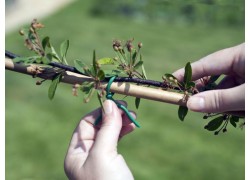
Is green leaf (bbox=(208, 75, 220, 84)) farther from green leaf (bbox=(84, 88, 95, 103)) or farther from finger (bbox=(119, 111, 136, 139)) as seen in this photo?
green leaf (bbox=(84, 88, 95, 103))

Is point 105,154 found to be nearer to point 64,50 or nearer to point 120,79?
point 120,79

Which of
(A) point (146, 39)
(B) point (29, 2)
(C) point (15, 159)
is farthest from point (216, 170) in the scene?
(B) point (29, 2)

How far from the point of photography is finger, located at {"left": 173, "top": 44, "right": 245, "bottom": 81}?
136cm

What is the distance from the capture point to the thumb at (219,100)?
45.7 inches

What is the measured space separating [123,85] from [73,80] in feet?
0.43

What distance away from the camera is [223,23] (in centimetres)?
805

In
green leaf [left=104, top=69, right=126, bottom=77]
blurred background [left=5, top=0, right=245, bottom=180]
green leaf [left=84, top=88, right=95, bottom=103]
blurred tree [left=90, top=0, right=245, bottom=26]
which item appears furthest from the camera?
blurred tree [left=90, top=0, right=245, bottom=26]

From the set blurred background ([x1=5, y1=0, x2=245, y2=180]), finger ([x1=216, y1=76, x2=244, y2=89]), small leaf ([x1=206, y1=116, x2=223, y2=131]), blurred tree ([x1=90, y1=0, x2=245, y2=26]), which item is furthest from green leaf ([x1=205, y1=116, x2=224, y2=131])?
blurred tree ([x1=90, y1=0, x2=245, y2=26])

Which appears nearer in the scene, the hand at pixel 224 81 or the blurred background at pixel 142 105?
the hand at pixel 224 81

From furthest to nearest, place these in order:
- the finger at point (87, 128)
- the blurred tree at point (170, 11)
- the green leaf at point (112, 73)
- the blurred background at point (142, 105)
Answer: the blurred tree at point (170, 11) → the blurred background at point (142, 105) → the finger at point (87, 128) → the green leaf at point (112, 73)

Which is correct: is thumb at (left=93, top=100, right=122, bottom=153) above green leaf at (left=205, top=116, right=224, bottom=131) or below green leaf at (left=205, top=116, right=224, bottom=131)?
below

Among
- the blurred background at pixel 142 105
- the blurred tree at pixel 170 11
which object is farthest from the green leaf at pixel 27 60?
the blurred tree at pixel 170 11

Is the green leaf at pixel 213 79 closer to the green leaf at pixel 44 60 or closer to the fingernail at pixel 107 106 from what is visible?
the fingernail at pixel 107 106

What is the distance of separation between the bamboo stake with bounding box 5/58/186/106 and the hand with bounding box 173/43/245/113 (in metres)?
0.05
